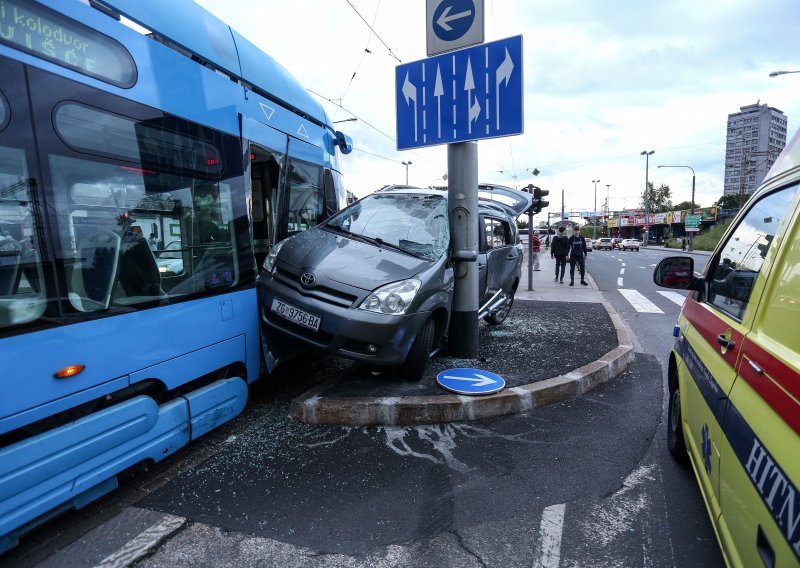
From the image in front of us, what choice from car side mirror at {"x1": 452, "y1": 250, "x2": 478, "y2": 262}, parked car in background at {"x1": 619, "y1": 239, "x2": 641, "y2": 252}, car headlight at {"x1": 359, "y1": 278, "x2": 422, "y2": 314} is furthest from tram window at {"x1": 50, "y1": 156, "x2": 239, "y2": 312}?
parked car in background at {"x1": 619, "y1": 239, "x2": 641, "y2": 252}

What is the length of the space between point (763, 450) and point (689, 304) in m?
1.89

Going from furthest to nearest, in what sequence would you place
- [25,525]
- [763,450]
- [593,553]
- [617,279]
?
[617,279] < [593,553] < [25,525] < [763,450]

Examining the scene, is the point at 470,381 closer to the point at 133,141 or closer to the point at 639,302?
the point at 133,141

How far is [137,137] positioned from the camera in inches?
112

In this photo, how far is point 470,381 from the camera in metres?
4.43

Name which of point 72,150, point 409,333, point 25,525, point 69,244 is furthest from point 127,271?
point 409,333

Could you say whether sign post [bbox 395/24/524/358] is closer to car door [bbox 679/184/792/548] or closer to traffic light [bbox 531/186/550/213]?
car door [bbox 679/184/792/548]

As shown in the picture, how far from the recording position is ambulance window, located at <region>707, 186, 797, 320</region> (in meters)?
1.95

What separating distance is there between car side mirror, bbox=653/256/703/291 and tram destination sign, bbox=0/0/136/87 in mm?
3429

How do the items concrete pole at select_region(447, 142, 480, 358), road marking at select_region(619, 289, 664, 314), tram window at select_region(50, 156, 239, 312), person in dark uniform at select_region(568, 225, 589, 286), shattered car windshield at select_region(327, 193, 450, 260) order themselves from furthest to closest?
person in dark uniform at select_region(568, 225, 589, 286) < road marking at select_region(619, 289, 664, 314) < concrete pole at select_region(447, 142, 480, 358) < shattered car windshield at select_region(327, 193, 450, 260) < tram window at select_region(50, 156, 239, 312)

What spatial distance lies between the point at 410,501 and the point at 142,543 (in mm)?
1470

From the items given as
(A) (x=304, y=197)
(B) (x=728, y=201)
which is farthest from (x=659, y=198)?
(A) (x=304, y=197)

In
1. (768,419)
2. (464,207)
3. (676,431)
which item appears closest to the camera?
(768,419)

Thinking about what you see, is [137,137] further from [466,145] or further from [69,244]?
[466,145]
